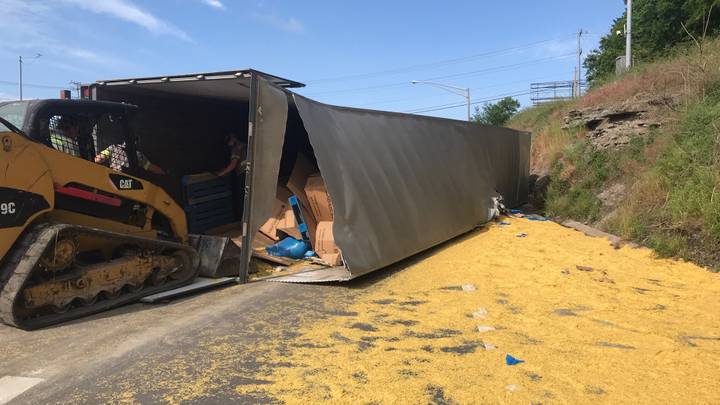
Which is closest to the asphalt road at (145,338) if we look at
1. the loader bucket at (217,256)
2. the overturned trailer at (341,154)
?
the loader bucket at (217,256)

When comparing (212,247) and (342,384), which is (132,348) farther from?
(212,247)

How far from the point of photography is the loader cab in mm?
5621

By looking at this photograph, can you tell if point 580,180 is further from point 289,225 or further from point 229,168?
point 229,168

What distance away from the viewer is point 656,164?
10.8 metres

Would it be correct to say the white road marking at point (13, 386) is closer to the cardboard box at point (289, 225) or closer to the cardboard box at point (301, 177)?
the cardboard box at point (289, 225)

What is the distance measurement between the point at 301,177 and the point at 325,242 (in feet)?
5.12

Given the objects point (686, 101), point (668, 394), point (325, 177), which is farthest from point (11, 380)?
point (686, 101)

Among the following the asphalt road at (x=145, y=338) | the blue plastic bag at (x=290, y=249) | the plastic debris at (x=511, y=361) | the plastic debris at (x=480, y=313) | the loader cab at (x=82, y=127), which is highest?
the loader cab at (x=82, y=127)

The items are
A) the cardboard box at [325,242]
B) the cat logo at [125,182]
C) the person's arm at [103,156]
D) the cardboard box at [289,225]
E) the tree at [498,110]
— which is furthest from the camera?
the tree at [498,110]

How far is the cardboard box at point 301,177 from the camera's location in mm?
9062

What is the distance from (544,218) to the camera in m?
14.0

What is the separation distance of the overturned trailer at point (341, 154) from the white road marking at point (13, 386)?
10.8 feet

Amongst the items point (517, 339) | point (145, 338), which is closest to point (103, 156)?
point (145, 338)

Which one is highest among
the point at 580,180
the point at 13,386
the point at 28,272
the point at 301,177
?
the point at 580,180
